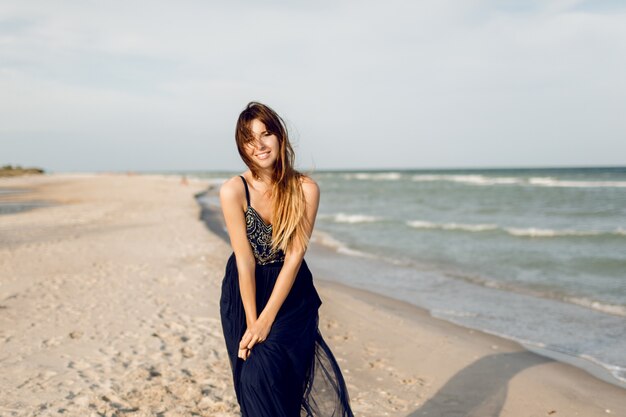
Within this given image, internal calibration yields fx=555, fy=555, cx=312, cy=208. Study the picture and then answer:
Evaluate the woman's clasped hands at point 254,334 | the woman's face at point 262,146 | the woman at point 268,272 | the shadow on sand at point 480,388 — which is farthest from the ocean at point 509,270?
the woman's face at point 262,146

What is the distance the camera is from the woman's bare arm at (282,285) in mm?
2535

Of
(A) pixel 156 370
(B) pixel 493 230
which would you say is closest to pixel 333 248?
(B) pixel 493 230

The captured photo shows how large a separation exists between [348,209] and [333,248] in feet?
45.1

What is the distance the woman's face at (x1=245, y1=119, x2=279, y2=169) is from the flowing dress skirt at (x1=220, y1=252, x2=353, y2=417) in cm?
49

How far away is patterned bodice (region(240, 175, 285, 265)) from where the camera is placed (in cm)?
260

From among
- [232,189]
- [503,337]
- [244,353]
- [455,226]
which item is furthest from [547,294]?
[455,226]

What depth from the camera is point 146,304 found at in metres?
7.57

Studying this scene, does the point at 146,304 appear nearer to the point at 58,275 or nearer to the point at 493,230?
the point at 58,275

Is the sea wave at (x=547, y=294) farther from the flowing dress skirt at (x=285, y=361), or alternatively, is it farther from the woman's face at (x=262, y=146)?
the woman's face at (x=262, y=146)

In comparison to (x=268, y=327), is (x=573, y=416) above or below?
below

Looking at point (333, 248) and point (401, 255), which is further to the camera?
point (333, 248)

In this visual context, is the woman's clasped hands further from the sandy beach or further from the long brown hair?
the sandy beach

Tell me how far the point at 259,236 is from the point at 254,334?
451 mm

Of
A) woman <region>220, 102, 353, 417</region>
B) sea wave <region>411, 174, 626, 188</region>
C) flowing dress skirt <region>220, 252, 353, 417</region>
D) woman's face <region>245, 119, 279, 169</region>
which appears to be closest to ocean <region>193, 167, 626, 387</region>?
flowing dress skirt <region>220, 252, 353, 417</region>
